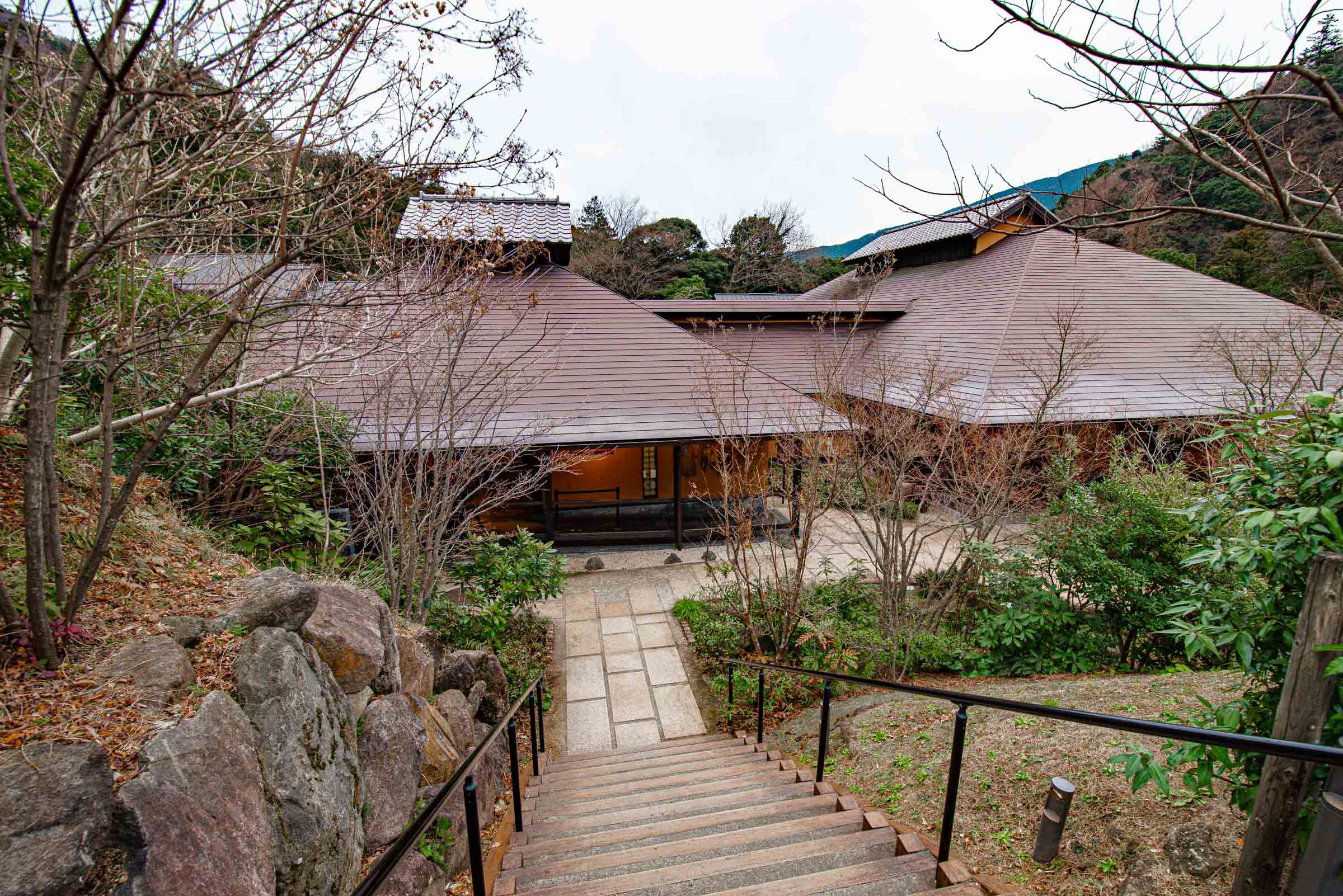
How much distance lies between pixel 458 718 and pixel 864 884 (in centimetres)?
337

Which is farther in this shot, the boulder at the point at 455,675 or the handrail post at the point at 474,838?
the boulder at the point at 455,675

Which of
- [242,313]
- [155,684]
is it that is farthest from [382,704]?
[242,313]

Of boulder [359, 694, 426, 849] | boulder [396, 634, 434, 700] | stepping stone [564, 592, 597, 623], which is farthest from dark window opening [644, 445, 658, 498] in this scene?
boulder [359, 694, 426, 849]

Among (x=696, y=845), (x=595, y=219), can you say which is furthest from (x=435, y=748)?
(x=595, y=219)

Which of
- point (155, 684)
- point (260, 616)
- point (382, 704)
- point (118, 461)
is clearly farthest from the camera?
point (118, 461)

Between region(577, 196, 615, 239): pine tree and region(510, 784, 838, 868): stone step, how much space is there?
29.4m

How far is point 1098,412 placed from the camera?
1143cm

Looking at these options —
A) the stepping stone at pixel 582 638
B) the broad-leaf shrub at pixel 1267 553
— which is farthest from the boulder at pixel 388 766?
the stepping stone at pixel 582 638

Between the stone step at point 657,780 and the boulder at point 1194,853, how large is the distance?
225 centimetres

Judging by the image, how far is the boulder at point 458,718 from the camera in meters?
4.45

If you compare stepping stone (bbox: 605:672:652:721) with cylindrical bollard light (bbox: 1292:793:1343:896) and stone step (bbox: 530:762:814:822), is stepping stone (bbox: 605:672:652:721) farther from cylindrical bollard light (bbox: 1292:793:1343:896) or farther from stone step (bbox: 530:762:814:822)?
cylindrical bollard light (bbox: 1292:793:1343:896)

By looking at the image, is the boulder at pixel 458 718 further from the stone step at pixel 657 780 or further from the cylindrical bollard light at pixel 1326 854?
the cylindrical bollard light at pixel 1326 854

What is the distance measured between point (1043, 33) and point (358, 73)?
2.79m

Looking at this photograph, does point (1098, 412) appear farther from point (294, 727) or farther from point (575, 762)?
point (294, 727)
